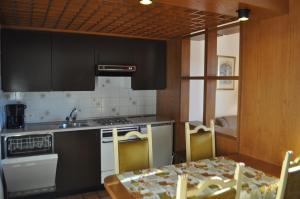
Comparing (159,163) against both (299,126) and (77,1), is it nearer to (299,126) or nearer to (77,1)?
(299,126)

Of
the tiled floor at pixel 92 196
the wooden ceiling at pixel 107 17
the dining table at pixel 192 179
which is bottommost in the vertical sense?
the tiled floor at pixel 92 196

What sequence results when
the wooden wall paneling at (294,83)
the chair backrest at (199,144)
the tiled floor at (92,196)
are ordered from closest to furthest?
the wooden wall paneling at (294,83)
the chair backrest at (199,144)
the tiled floor at (92,196)

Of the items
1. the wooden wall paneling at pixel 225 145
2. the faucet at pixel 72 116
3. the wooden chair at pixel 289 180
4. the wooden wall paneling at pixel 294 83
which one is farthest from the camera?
the faucet at pixel 72 116

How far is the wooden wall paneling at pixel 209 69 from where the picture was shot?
2.98 metres

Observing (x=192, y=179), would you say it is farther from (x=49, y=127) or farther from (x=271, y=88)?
(x=49, y=127)

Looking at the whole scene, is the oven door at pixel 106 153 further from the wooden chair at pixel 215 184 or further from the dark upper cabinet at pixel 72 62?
the wooden chair at pixel 215 184

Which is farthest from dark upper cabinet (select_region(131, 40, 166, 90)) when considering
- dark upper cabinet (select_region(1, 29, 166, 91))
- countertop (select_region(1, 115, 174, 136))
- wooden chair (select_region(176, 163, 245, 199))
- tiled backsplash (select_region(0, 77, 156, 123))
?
wooden chair (select_region(176, 163, 245, 199))

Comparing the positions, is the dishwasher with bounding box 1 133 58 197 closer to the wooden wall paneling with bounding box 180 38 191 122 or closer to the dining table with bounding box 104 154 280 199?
the dining table with bounding box 104 154 280 199

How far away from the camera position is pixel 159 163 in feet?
11.6

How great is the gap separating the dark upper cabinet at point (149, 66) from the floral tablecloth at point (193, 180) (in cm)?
178

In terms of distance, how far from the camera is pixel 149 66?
3.72 metres

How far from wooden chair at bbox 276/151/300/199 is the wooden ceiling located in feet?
4.70

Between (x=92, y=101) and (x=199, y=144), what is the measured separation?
1.85 m

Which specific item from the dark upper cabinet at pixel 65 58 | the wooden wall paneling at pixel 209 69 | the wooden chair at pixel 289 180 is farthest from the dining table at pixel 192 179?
the dark upper cabinet at pixel 65 58
